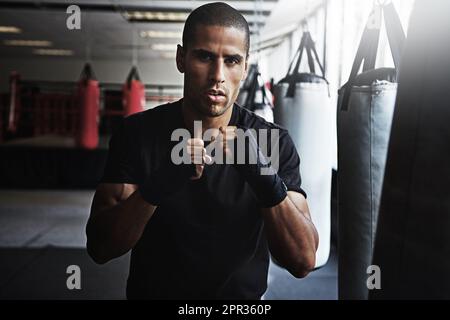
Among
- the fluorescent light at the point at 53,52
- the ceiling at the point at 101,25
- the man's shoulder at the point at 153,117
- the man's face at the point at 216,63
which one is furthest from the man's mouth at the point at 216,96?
the fluorescent light at the point at 53,52

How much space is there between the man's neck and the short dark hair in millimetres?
175

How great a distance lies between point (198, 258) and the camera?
47.7 inches

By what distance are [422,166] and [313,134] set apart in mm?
1666

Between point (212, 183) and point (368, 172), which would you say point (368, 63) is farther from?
point (212, 183)

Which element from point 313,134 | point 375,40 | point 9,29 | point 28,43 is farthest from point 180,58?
point 28,43

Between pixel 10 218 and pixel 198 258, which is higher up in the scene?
pixel 198 258

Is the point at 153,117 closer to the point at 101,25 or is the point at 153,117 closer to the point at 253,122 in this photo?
the point at 253,122

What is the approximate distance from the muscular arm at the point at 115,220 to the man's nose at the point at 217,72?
0.31m

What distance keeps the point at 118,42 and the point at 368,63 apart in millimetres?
10351

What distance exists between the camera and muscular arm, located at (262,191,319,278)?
108 centimetres

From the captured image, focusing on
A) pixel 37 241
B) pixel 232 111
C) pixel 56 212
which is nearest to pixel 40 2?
pixel 56 212

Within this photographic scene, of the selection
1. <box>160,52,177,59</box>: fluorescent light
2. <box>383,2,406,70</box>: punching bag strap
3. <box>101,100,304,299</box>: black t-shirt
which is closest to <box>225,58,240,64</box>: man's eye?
<box>101,100,304,299</box>: black t-shirt

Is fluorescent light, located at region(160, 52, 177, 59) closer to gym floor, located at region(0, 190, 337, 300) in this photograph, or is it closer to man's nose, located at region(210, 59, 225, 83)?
gym floor, located at region(0, 190, 337, 300)

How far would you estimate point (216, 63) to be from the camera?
105 cm
